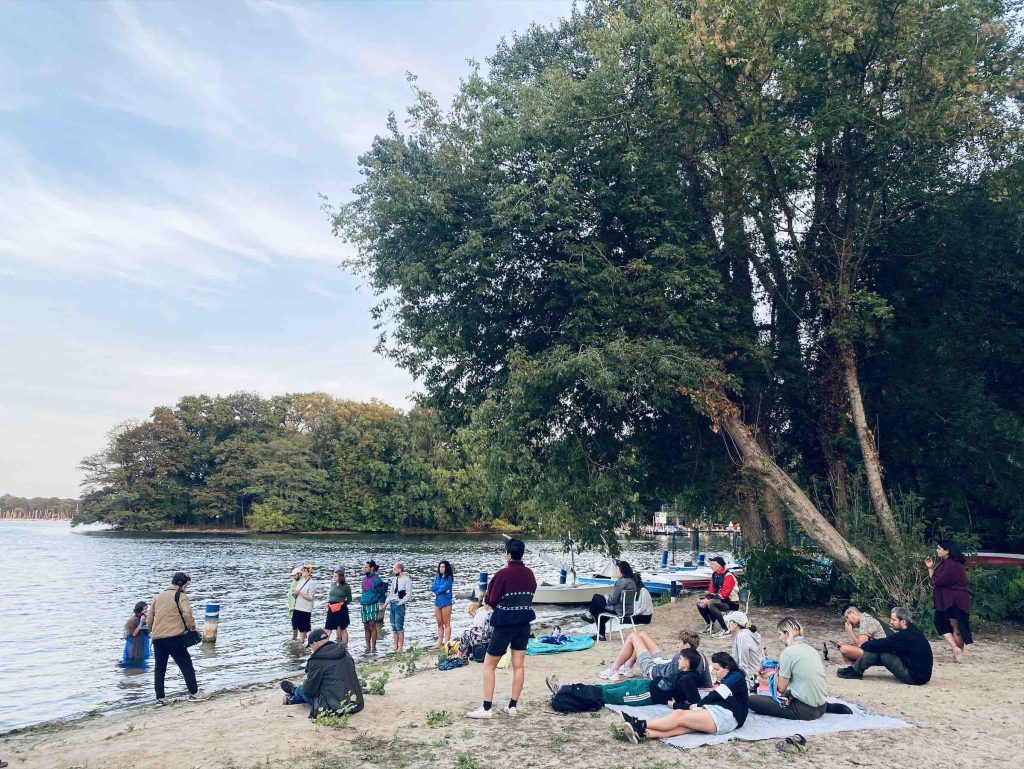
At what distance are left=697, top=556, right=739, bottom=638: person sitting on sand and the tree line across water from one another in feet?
252

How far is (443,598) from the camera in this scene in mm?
16375

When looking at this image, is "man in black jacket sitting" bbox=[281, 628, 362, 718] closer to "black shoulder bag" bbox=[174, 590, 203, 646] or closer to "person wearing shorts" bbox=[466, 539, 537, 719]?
"person wearing shorts" bbox=[466, 539, 537, 719]

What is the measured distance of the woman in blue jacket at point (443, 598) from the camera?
16.1 meters

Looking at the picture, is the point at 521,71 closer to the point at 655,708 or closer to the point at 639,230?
the point at 639,230

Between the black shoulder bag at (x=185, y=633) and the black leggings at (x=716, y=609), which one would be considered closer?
the black shoulder bag at (x=185, y=633)

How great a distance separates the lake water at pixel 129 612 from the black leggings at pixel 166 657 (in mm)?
1822

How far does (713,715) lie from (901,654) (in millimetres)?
4519

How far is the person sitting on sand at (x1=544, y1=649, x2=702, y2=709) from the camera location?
870cm

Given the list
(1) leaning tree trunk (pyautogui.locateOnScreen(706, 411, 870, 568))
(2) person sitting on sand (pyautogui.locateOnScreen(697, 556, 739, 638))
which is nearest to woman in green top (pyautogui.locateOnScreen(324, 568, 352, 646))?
(2) person sitting on sand (pyautogui.locateOnScreen(697, 556, 739, 638))

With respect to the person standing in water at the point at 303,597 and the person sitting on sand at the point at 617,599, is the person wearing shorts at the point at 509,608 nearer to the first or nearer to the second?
the person sitting on sand at the point at 617,599

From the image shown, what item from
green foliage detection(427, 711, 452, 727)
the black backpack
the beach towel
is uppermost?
the black backpack

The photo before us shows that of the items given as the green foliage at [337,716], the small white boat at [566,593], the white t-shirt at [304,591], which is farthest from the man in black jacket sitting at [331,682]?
the small white boat at [566,593]

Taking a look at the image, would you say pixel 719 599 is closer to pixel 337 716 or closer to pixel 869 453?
pixel 869 453

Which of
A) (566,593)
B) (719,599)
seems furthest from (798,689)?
(566,593)
